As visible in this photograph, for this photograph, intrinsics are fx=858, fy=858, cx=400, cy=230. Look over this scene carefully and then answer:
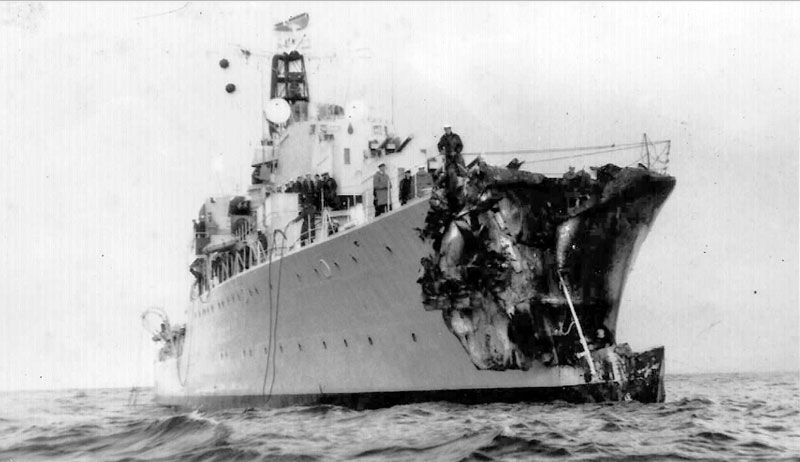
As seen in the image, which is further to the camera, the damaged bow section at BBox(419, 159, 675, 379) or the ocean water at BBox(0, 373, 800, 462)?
the damaged bow section at BBox(419, 159, 675, 379)

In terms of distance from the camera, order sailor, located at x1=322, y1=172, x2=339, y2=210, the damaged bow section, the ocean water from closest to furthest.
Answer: the ocean water < the damaged bow section < sailor, located at x1=322, y1=172, x2=339, y2=210

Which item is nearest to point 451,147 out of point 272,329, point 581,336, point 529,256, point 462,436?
point 529,256

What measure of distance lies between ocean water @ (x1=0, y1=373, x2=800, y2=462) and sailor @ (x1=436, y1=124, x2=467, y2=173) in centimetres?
445

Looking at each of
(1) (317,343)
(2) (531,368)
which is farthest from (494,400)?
(1) (317,343)

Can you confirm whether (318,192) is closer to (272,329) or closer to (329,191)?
(329,191)

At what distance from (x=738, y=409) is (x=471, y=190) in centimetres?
676

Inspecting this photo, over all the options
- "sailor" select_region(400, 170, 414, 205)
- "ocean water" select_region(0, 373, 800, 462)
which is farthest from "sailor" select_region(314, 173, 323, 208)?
"ocean water" select_region(0, 373, 800, 462)

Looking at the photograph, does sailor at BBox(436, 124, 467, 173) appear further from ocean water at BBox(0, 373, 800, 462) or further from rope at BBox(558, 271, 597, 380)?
ocean water at BBox(0, 373, 800, 462)

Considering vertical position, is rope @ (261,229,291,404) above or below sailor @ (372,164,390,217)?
below

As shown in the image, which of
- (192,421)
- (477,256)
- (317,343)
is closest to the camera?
(477,256)

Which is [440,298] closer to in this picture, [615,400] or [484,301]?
[484,301]

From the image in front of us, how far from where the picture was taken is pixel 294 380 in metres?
Answer: 20.9

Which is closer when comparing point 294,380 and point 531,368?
point 531,368

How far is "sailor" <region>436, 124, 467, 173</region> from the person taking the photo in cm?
1534
